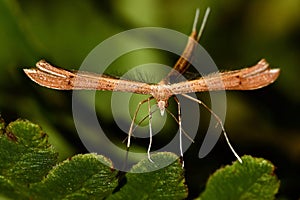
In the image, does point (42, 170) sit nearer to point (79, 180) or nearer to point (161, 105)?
point (79, 180)

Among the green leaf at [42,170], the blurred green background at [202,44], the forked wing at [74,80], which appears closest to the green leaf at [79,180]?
the green leaf at [42,170]

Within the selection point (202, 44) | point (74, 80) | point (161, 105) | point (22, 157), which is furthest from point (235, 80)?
point (202, 44)

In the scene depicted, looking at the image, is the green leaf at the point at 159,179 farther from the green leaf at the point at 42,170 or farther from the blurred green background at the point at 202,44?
the blurred green background at the point at 202,44

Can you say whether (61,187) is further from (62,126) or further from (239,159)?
(62,126)

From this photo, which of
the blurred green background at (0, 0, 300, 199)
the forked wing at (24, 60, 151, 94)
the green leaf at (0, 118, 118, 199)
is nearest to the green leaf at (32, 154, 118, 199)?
the green leaf at (0, 118, 118, 199)

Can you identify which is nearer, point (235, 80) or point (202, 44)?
point (235, 80)

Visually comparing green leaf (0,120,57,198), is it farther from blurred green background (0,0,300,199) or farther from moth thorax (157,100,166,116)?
blurred green background (0,0,300,199)

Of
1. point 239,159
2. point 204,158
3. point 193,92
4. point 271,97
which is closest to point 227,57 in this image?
point 271,97
